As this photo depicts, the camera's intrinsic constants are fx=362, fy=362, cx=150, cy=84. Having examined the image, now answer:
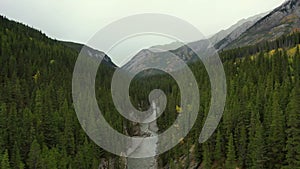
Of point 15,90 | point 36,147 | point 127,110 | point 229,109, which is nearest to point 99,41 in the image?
point 36,147

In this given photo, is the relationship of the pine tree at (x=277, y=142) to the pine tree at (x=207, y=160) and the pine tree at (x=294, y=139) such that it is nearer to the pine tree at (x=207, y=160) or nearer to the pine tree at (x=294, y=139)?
the pine tree at (x=294, y=139)

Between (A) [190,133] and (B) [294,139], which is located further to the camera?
(A) [190,133]

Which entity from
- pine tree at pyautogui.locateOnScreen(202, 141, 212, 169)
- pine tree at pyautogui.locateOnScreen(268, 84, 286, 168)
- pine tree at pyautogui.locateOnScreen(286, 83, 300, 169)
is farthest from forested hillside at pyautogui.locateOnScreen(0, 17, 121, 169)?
pine tree at pyautogui.locateOnScreen(286, 83, 300, 169)

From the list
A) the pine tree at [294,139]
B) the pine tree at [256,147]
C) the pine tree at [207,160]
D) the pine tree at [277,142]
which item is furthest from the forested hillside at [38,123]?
the pine tree at [294,139]

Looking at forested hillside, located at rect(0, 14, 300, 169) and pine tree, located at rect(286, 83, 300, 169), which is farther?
forested hillside, located at rect(0, 14, 300, 169)

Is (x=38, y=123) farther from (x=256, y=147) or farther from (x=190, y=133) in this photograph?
(x=256, y=147)

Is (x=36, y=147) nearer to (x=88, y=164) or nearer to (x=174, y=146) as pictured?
(x=88, y=164)

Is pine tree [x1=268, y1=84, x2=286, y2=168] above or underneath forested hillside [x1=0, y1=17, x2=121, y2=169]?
underneath

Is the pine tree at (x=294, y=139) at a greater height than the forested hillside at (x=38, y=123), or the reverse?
the forested hillside at (x=38, y=123)

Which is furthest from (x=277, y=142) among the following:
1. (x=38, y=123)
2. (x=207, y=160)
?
(x=38, y=123)

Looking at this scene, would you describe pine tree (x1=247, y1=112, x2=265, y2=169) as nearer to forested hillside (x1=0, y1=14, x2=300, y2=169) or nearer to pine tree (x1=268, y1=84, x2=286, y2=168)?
forested hillside (x1=0, y1=14, x2=300, y2=169)

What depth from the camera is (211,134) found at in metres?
89.6

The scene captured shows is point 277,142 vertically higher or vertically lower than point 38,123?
lower

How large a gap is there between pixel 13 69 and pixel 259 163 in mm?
117447
